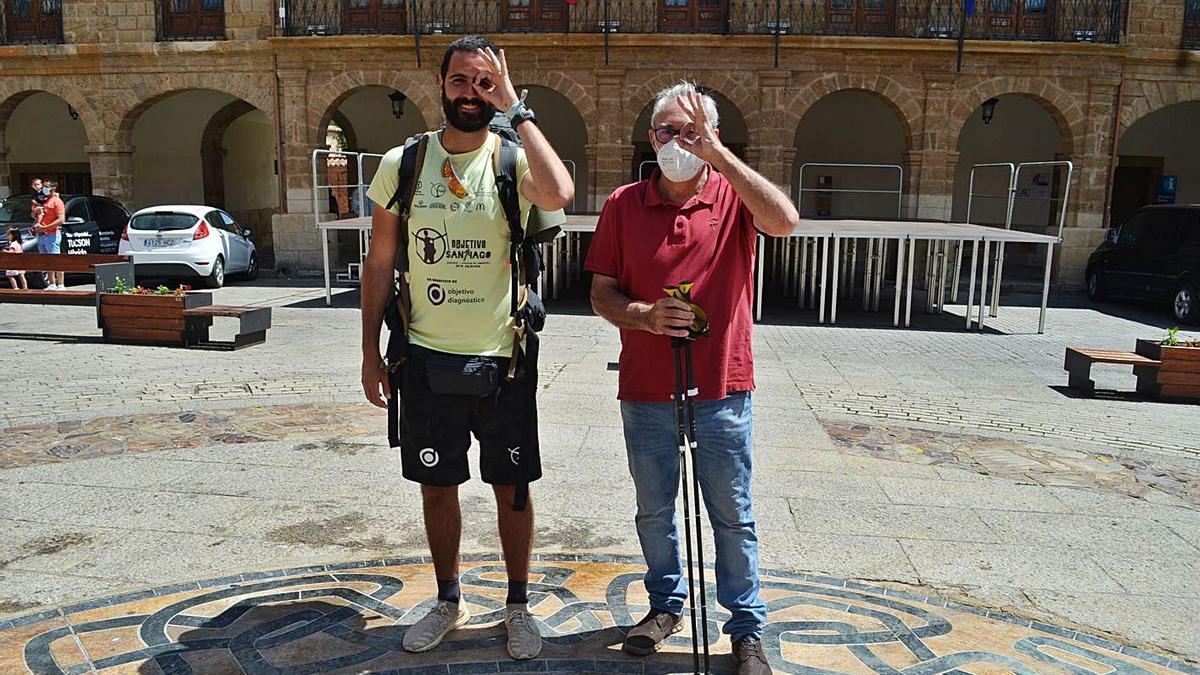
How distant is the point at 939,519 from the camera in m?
4.70

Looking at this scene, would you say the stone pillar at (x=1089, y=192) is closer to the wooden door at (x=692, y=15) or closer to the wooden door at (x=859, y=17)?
the wooden door at (x=859, y=17)

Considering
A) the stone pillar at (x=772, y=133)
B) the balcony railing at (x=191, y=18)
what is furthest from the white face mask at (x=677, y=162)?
the balcony railing at (x=191, y=18)

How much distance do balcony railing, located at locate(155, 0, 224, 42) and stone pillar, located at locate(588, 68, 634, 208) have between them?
7480 millimetres

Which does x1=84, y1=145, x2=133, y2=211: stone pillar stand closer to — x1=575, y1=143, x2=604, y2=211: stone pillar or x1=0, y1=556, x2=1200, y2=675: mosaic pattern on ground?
x1=575, y1=143, x2=604, y2=211: stone pillar

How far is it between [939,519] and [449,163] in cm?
310

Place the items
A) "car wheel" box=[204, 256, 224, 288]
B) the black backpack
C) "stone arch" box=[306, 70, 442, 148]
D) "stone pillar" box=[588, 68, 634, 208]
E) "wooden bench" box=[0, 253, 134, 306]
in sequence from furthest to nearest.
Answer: "stone arch" box=[306, 70, 442, 148] → "stone pillar" box=[588, 68, 634, 208] → "car wheel" box=[204, 256, 224, 288] → "wooden bench" box=[0, 253, 134, 306] → the black backpack

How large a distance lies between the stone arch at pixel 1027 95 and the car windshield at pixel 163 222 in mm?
13475

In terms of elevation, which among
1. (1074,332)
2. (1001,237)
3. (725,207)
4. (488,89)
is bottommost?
(1074,332)

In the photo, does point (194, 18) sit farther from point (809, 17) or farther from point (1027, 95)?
point (1027, 95)

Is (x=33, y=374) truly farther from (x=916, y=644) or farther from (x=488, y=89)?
(x=916, y=644)

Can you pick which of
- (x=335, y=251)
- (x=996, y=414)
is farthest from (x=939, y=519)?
(x=335, y=251)

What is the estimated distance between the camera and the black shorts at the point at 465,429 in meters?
3.12

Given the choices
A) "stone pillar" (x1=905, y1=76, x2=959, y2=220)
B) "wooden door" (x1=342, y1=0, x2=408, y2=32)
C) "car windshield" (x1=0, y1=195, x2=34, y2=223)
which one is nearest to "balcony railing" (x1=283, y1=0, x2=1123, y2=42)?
"wooden door" (x1=342, y1=0, x2=408, y2=32)

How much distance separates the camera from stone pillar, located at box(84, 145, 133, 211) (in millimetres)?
18891
